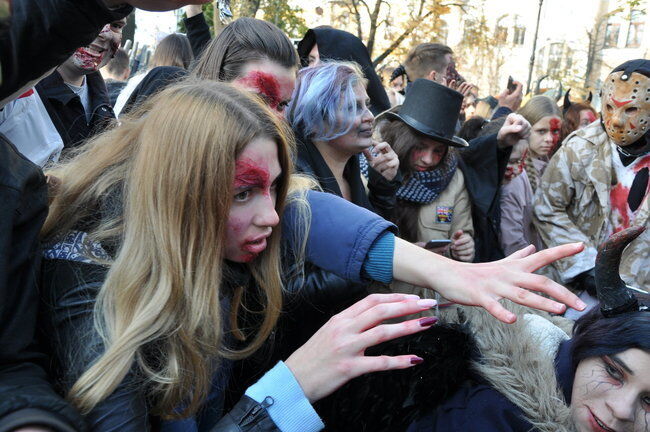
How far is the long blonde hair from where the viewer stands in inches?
52.7

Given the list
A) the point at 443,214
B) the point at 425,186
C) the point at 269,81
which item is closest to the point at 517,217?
the point at 443,214

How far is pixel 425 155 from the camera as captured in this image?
346 cm

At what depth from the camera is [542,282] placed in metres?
1.39

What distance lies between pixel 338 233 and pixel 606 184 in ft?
8.22

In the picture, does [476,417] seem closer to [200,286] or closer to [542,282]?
[542,282]

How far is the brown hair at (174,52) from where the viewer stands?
14.9 feet

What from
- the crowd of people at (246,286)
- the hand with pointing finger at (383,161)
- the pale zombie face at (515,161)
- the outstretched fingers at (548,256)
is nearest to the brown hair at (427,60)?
the pale zombie face at (515,161)

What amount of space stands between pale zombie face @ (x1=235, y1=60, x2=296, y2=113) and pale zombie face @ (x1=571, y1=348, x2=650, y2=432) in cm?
172

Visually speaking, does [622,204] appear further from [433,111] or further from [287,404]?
[287,404]

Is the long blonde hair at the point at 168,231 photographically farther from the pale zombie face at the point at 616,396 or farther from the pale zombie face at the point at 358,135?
the pale zombie face at the point at 358,135

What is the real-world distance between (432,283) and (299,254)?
1.51 feet

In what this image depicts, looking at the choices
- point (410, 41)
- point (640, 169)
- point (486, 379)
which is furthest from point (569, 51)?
point (486, 379)

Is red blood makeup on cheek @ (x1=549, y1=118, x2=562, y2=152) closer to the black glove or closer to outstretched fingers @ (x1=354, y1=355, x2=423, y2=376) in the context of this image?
the black glove

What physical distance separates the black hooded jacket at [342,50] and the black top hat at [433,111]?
2.36 ft
